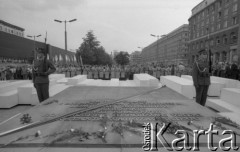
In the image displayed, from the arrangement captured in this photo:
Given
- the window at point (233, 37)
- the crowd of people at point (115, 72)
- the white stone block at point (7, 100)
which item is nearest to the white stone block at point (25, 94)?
the white stone block at point (7, 100)

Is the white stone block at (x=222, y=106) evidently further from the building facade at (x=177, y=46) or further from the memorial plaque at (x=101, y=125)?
the building facade at (x=177, y=46)

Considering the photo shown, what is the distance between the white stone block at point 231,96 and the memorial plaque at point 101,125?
256 centimetres

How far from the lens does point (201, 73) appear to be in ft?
17.4

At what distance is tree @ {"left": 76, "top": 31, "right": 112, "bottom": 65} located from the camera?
4966cm

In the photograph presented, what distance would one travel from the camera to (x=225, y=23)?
136 feet

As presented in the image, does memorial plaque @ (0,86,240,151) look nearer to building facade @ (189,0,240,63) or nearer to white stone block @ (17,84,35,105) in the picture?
white stone block @ (17,84,35,105)

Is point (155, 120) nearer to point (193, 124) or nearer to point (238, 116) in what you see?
point (193, 124)

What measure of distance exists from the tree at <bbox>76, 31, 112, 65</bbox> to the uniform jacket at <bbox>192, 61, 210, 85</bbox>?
43.9 meters

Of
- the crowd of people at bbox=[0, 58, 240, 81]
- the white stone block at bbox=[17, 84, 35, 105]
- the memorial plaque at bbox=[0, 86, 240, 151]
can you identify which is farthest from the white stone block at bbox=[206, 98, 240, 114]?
the crowd of people at bbox=[0, 58, 240, 81]

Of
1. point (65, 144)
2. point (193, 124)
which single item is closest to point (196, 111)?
point (193, 124)

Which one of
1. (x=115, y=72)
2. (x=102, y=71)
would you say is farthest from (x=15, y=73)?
(x=115, y=72)

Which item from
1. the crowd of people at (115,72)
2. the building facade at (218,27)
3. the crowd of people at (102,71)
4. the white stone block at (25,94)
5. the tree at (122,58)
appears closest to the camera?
the white stone block at (25,94)

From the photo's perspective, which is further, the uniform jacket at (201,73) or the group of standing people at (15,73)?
the group of standing people at (15,73)

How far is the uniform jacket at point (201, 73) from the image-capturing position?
5.30 meters
